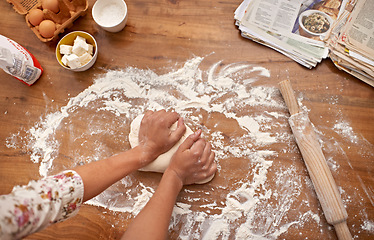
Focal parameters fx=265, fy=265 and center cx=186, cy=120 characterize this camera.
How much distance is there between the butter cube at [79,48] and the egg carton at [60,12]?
12 centimetres

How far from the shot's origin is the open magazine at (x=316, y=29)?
3.49 ft

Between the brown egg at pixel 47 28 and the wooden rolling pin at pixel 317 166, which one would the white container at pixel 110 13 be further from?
the wooden rolling pin at pixel 317 166

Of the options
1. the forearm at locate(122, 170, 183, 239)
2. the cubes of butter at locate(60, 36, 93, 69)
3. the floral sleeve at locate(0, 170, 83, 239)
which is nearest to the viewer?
the floral sleeve at locate(0, 170, 83, 239)

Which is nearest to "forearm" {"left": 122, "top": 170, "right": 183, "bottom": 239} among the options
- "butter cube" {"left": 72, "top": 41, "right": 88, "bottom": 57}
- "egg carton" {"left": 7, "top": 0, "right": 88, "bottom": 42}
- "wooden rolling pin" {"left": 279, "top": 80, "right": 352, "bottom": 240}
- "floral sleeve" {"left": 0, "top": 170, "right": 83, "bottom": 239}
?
"floral sleeve" {"left": 0, "top": 170, "right": 83, "bottom": 239}

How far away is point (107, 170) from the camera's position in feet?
2.95

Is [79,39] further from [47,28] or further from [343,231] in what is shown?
[343,231]

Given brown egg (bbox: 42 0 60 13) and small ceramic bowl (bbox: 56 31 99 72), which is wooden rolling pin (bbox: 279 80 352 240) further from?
brown egg (bbox: 42 0 60 13)

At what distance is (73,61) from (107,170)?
47 centimetres

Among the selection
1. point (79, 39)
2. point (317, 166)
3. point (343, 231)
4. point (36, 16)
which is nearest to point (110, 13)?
point (79, 39)

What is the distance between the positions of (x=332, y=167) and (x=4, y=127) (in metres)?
1.32

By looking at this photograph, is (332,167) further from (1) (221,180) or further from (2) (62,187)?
(2) (62,187)

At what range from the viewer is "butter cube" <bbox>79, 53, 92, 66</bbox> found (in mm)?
1065

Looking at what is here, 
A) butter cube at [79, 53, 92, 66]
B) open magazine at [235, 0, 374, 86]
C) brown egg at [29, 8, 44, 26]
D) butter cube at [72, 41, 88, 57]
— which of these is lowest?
butter cube at [79, 53, 92, 66]

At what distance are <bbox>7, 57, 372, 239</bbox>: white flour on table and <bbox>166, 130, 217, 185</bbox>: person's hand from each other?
0.06m
